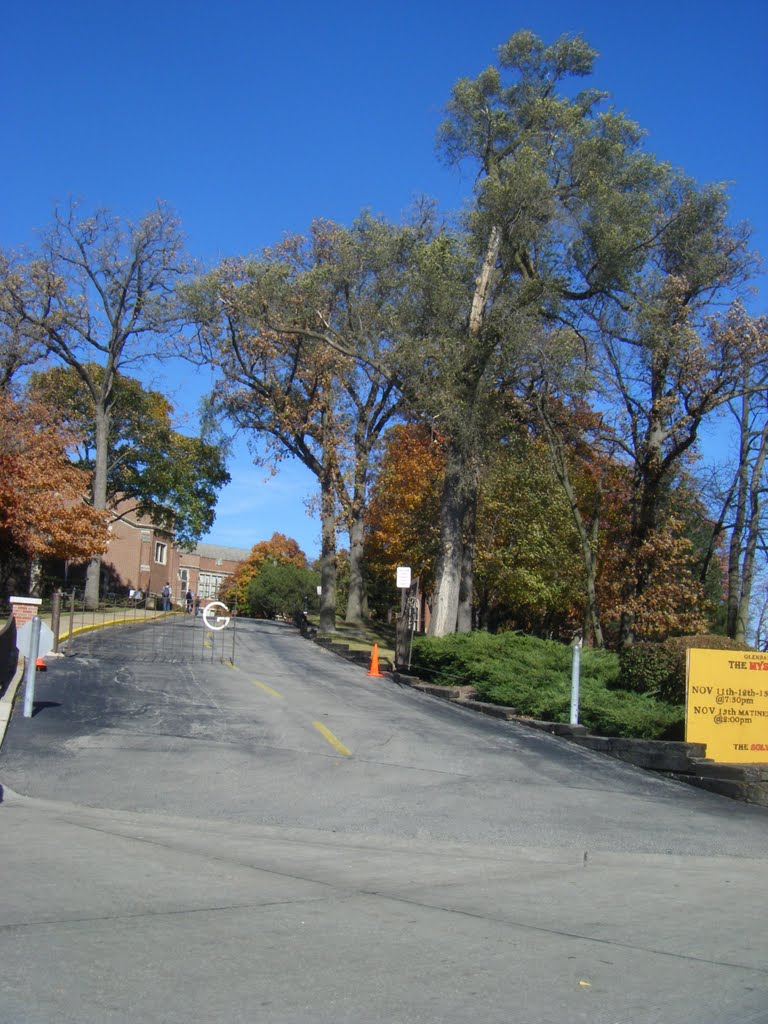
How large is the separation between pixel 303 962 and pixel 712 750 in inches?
369

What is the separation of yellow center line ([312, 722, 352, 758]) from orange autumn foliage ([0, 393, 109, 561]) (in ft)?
73.6

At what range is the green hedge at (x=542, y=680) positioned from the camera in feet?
47.8

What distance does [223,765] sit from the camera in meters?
11.8

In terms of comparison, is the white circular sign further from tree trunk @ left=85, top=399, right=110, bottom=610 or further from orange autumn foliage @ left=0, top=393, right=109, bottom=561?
tree trunk @ left=85, top=399, right=110, bottom=610

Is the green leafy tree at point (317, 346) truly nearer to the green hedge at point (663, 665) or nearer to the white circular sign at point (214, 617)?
the white circular sign at point (214, 617)

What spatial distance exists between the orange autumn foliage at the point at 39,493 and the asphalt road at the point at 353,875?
65.1 ft

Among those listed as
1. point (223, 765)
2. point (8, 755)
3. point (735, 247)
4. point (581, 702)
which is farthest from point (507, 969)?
point (735, 247)

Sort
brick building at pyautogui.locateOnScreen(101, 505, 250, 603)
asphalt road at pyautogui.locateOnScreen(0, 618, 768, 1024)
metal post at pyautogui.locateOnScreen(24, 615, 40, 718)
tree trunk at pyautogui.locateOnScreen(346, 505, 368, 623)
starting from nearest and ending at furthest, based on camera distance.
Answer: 1. asphalt road at pyautogui.locateOnScreen(0, 618, 768, 1024)
2. metal post at pyautogui.locateOnScreen(24, 615, 40, 718)
3. tree trunk at pyautogui.locateOnScreen(346, 505, 368, 623)
4. brick building at pyautogui.locateOnScreen(101, 505, 250, 603)

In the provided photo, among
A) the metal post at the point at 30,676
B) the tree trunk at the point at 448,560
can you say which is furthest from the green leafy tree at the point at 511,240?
the metal post at the point at 30,676

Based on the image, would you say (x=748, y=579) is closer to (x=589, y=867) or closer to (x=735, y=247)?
(x=735, y=247)

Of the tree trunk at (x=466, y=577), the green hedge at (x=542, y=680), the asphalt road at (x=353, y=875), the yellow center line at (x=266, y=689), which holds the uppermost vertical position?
the tree trunk at (x=466, y=577)

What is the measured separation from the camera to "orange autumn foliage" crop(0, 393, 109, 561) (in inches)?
1351

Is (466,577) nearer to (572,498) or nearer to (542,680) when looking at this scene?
(572,498)

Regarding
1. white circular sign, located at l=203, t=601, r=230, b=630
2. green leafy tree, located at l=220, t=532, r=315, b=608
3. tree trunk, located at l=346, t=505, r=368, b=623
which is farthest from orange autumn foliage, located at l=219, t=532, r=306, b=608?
white circular sign, located at l=203, t=601, r=230, b=630
